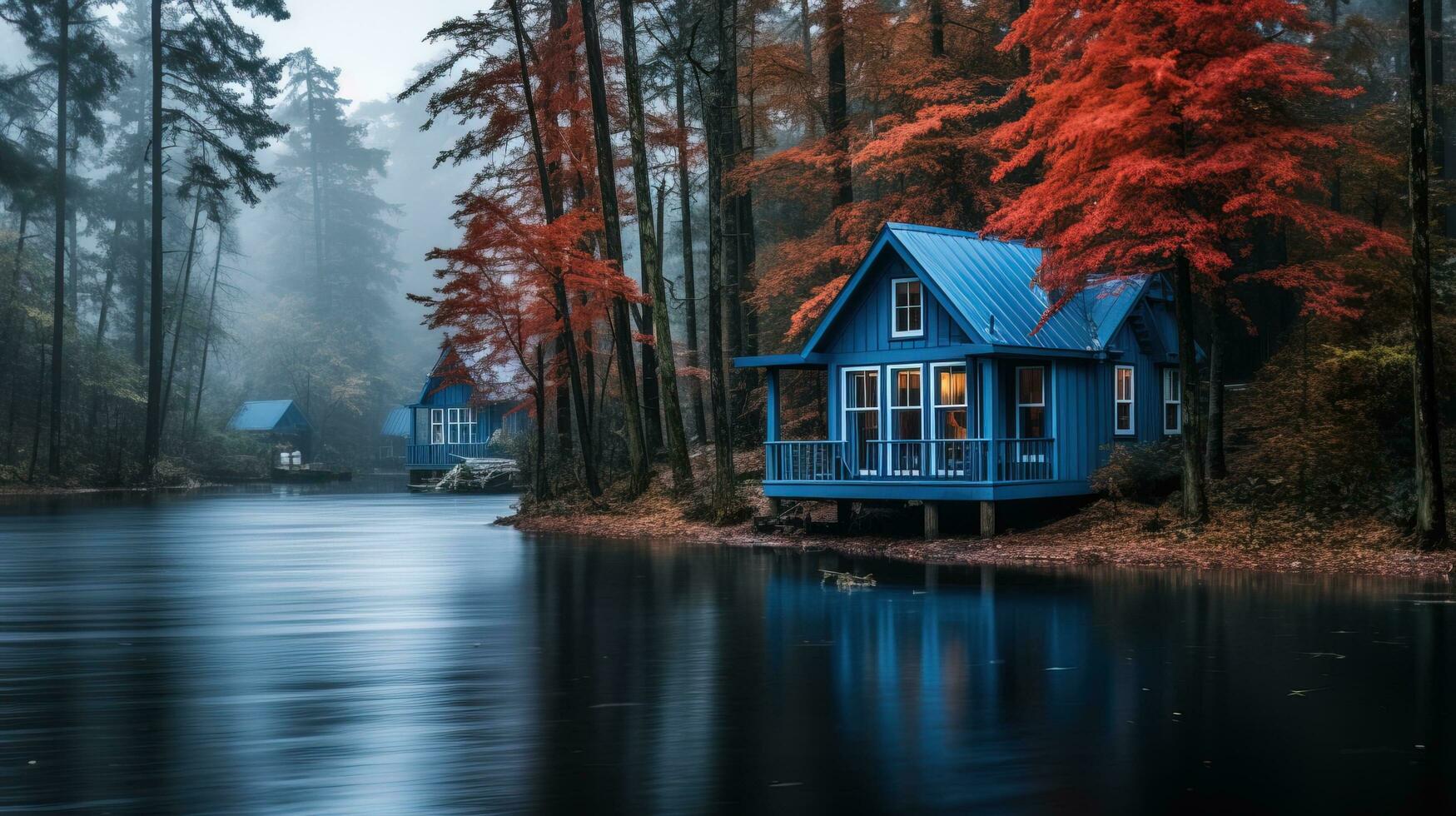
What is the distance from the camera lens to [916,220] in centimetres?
3503

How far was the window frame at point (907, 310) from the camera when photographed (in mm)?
26500

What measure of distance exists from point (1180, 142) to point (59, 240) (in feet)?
156

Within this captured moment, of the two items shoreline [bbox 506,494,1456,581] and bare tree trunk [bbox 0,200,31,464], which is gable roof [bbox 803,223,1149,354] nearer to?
shoreline [bbox 506,494,1456,581]

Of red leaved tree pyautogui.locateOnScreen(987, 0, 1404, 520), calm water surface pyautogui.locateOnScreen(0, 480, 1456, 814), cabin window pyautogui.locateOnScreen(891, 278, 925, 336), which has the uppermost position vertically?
red leaved tree pyautogui.locateOnScreen(987, 0, 1404, 520)

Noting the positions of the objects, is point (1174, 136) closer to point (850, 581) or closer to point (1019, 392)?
point (1019, 392)

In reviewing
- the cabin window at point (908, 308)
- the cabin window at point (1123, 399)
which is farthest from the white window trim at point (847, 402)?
the cabin window at point (1123, 399)

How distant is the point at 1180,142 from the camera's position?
22.8m

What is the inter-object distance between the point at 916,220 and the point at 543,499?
1257 centimetres

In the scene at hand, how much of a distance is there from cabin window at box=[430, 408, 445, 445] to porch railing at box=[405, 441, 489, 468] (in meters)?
0.80

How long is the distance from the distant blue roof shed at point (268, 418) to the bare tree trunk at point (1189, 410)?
218ft

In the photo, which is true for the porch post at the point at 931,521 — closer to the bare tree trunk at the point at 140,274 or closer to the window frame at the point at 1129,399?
the window frame at the point at 1129,399

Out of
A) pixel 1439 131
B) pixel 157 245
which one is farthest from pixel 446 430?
pixel 1439 131

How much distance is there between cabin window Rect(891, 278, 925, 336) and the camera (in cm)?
2664

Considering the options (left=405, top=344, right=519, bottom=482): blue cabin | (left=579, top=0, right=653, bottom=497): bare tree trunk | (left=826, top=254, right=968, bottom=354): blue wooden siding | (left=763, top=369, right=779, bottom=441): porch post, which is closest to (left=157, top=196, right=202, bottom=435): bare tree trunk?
(left=405, top=344, right=519, bottom=482): blue cabin
